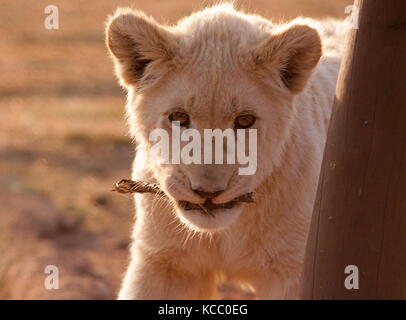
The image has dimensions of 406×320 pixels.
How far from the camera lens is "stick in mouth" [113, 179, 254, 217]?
4.67 m

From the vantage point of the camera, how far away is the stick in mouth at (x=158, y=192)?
4.67 m

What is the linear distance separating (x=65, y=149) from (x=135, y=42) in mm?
8607

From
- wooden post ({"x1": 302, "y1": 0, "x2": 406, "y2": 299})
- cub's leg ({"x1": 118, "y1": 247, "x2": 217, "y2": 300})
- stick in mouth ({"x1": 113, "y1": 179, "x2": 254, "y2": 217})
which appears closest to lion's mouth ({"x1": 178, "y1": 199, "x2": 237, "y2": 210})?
stick in mouth ({"x1": 113, "y1": 179, "x2": 254, "y2": 217})

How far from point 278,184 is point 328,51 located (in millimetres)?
1689

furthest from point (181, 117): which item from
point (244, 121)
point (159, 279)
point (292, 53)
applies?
point (159, 279)

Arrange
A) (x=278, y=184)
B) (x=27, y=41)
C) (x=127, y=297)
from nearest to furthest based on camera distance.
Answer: (x=278, y=184) < (x=127, y=297) < (x=27, y=41)

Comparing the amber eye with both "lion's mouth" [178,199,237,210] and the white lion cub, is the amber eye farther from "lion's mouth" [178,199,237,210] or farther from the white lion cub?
"lion's mouth" [178,199,237,210]

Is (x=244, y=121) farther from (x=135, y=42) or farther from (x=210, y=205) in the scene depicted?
(x=135, y=42)

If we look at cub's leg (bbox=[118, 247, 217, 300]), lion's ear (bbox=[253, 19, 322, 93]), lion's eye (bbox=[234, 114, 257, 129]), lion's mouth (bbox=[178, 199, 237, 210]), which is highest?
lion's ear (bbox=[253, 19, 322, 93])

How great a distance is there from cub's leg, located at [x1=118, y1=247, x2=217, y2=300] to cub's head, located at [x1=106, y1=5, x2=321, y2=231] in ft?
2.16

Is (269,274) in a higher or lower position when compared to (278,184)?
lower

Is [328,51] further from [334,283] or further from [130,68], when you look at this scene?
[334,283]

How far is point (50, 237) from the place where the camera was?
9.16 m
